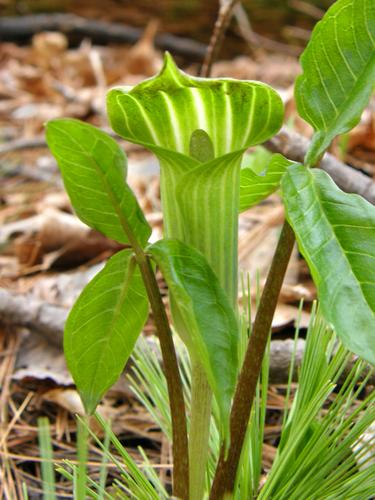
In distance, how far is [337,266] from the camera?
55cm

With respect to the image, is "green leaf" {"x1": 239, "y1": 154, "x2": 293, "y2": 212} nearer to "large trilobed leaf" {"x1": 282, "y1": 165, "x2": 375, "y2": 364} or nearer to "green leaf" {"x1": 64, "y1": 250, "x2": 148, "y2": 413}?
"large trilobed leaf" {"x1": 282, "y1": 165, "x2": 375, "y2": 364}

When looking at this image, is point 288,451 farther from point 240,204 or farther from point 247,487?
point 240,204

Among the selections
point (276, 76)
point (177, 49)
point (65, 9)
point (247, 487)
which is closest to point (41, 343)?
point (247, 487)

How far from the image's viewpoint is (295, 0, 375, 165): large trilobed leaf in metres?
0.59

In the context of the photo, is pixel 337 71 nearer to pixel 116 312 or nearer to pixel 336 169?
pixel 116 312

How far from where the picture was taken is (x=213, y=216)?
653 mm

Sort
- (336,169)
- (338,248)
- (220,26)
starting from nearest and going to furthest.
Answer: (338,248) < (336,169) < (220,26)

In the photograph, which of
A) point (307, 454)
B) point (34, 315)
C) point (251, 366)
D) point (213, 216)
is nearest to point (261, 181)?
point (213, 216)

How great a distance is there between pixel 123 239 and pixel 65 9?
4.00 meters

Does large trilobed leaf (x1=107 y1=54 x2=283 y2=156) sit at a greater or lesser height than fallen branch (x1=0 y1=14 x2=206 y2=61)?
greater

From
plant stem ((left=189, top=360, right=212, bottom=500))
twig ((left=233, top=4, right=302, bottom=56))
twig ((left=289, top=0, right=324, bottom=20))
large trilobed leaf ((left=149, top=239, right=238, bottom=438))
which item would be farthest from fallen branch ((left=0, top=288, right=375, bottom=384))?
twig ((left=289, top=0, right=324, bottom=20))

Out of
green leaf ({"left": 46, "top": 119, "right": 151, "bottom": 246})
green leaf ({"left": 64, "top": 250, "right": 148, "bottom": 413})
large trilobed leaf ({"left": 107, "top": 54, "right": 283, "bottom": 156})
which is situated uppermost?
large trilobed leaf ({"left": 107, "top": 54, "right": 283, "bottom": 156})

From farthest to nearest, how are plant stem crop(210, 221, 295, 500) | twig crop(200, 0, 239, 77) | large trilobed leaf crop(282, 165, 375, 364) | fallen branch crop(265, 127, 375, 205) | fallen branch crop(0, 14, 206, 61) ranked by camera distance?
fallen branch crop(0, 14, 206, 61) < twig crop(200, 0, 239, 77) < fallen branch crop(265, 127, 375, 205) < plant stem crop(210, 221, 295, 500) < large trilobed leaf crop(282, 165, 375, 364)

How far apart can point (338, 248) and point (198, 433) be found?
0.28m
